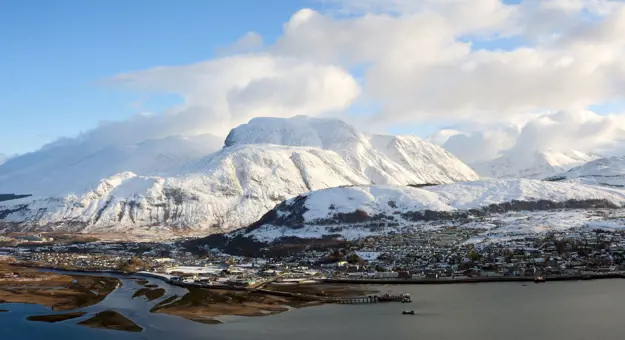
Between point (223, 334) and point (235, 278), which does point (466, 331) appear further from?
point (235, 278)

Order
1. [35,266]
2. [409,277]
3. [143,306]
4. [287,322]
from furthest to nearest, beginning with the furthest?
[35,266] → [409,277] → [143,306] → [287,322]

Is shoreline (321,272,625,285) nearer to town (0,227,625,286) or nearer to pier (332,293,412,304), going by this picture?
town (0,227,625,286)

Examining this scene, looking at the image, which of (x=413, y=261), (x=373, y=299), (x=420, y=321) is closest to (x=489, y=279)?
(x=413, y=261)

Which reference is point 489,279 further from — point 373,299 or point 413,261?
point 373,299

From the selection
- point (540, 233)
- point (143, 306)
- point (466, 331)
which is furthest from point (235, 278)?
point (540, 233)

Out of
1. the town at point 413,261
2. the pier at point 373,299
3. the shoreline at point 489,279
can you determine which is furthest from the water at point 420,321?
the town at point 413,261
